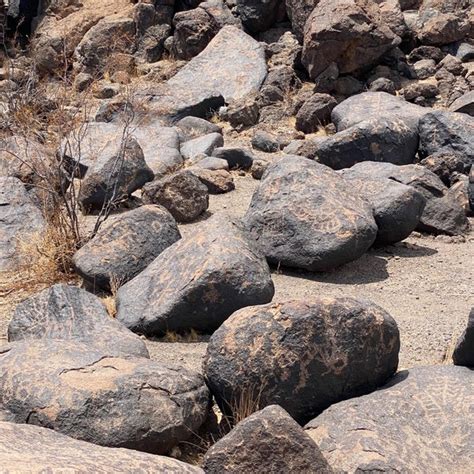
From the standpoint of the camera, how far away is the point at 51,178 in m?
8.80

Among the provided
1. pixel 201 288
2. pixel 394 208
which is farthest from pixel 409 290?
pixel 201 288

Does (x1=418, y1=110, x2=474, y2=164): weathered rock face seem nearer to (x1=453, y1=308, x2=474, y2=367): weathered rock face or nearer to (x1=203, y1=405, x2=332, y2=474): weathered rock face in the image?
(x1=453, y1=308, x2=474, y2=367): weathered rock face

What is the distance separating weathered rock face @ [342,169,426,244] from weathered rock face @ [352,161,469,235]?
0.40 meters

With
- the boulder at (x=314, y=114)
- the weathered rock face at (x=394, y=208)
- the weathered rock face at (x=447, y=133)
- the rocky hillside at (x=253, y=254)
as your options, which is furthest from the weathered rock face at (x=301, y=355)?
→ the boulder at (x=314, y=114)

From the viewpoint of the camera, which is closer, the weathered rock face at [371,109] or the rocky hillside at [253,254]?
the rocky hillside at [253,254]

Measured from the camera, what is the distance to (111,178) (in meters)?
9.34

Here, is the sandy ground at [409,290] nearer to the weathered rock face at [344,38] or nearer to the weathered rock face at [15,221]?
the weathered rock face at [15,221]

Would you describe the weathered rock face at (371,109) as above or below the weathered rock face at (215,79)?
above

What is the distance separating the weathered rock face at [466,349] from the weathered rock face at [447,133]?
499 cm

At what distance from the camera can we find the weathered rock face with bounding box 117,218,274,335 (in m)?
6.42

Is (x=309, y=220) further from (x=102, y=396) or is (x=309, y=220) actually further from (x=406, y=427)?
(x=102, y=396)

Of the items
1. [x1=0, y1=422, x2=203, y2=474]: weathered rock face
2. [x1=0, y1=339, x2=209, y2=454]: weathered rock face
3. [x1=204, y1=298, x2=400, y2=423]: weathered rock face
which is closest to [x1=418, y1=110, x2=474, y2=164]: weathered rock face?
[x1=204, y1=298, x2=400, y2=423]: weathered rock face

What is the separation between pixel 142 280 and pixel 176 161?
3.97m

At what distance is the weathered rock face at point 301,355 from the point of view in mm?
5070
